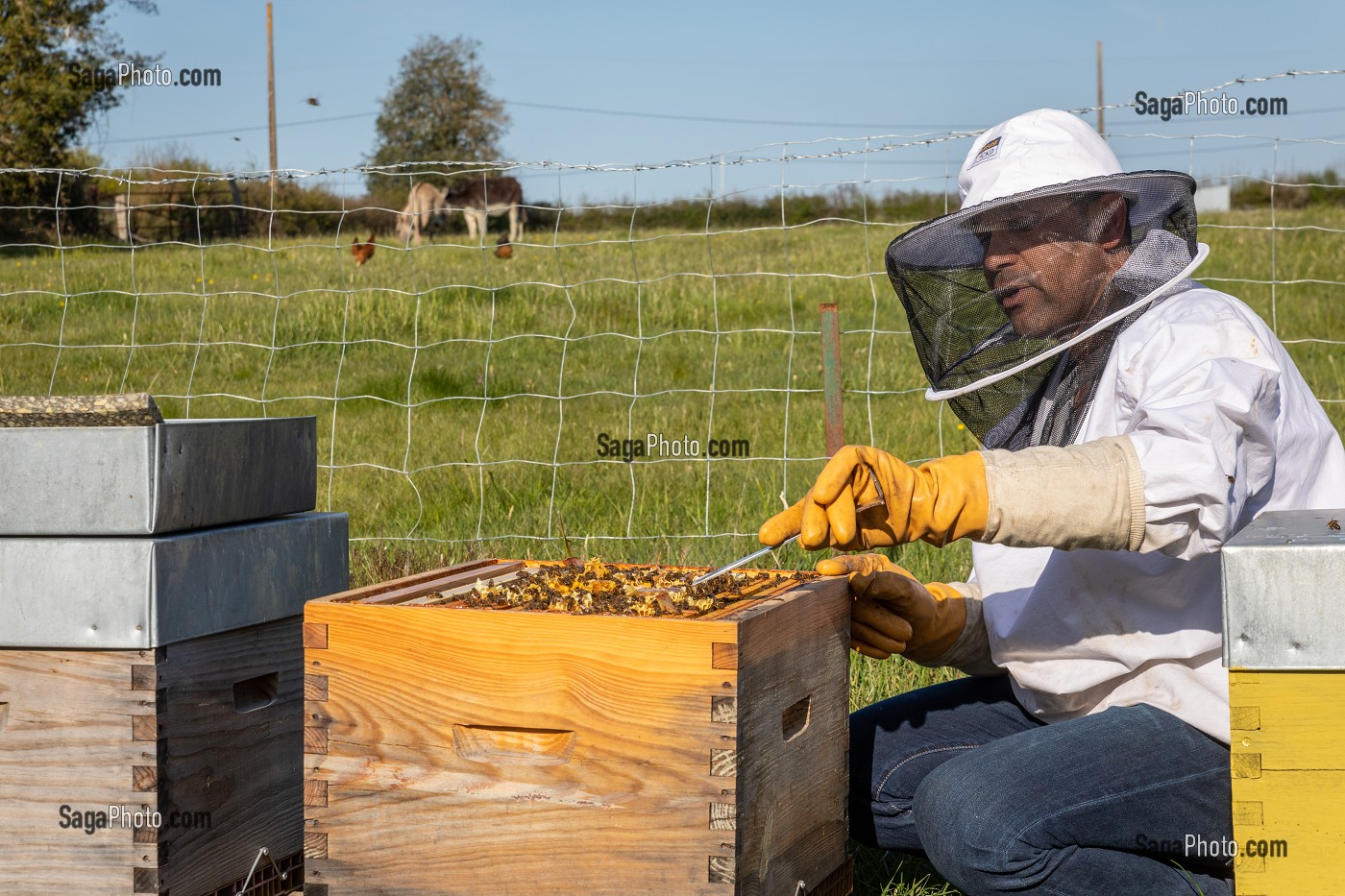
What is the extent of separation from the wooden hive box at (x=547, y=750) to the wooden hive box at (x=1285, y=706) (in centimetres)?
66

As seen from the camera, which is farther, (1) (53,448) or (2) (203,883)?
(2) (203,883)

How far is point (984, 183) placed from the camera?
2451mm

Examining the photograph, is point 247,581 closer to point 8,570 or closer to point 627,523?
point 8,570

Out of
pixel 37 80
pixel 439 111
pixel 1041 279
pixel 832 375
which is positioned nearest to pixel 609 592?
pixel 1041 279

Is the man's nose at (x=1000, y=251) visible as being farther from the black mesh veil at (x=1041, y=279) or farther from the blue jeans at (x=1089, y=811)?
the blue jeans at (x=1089, y=811)

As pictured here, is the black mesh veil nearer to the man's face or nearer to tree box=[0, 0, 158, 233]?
the man's face

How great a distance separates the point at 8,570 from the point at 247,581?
1.29 ft

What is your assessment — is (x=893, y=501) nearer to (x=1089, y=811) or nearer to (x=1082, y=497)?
(x=1082, y=497)

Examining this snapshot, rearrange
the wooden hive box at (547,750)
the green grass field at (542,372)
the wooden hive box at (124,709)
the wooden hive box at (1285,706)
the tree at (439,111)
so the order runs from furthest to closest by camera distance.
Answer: the tree at (439,111)
the green grass field at (542,372)
the wooden hive box at (124,709)
the wooden hive box at (547,750)
the wooden hive box at (1285,706)

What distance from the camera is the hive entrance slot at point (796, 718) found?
6.97 ft

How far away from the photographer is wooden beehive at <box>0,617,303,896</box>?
2133mm

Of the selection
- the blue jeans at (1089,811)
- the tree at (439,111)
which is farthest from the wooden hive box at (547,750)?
the tree at (439,111)

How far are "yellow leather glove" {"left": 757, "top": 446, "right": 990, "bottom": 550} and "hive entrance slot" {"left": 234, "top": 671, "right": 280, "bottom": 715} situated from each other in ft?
3.73

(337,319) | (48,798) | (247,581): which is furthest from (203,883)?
(337,319)
